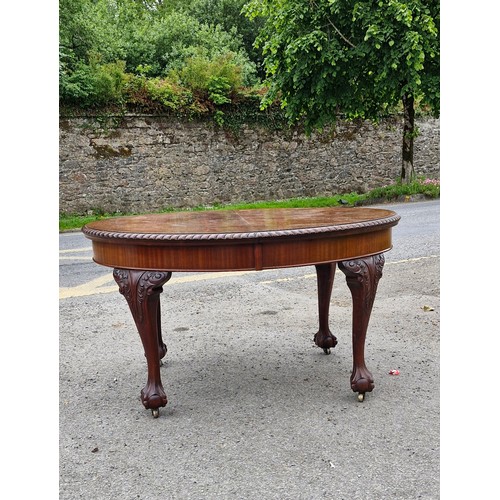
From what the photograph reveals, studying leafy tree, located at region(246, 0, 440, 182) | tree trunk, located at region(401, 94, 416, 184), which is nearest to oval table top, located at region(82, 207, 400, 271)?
leafy tree, located at region(246, 0, 440, 182)

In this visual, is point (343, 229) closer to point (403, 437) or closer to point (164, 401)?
point (403, 437)

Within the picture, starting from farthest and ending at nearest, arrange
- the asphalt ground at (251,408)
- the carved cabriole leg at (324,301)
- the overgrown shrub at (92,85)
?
the overgrown shrub at (92,85), the carved cabriole leg at (324,301), the asphalt ground at (251,408)

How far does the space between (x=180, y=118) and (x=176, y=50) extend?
5451 mm

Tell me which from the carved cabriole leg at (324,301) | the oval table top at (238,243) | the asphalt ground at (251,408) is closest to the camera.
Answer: the asphalt ground at (251,408)

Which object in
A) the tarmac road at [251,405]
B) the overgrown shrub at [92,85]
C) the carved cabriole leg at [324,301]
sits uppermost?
the overgrown shrub at [92,85]

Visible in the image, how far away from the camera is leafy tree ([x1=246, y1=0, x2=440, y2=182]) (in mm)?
11711

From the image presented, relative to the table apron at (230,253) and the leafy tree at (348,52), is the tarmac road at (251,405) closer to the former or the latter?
the table apron at (230,253)

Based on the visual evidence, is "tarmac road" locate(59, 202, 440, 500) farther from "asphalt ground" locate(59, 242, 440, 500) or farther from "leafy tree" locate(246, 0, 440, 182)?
"leafy tree" locate(246, 0, 440, 182)

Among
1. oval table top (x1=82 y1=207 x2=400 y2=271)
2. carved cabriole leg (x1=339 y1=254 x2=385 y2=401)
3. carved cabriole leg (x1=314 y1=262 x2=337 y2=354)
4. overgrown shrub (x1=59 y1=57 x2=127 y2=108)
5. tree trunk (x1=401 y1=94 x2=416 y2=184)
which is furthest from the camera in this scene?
tree trunk (x1=401 y1=94 x2=416 y2=184)

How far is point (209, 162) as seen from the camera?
15.4 m

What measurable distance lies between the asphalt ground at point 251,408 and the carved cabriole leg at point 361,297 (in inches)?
4.2

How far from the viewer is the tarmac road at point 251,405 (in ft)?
6.45

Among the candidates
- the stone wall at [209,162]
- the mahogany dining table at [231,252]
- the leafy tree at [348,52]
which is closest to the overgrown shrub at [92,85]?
the stone wall at [209,162]

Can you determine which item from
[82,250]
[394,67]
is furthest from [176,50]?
[82,250]
